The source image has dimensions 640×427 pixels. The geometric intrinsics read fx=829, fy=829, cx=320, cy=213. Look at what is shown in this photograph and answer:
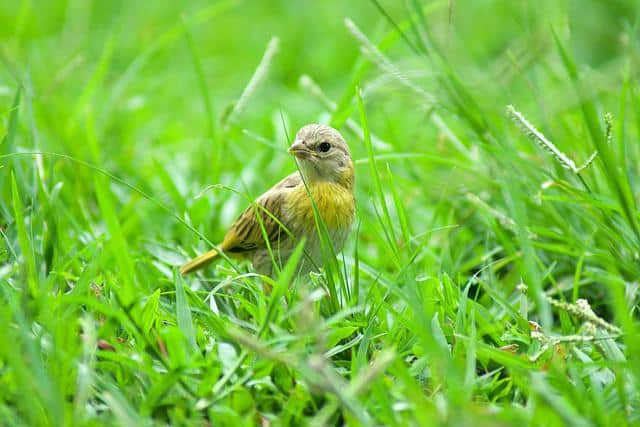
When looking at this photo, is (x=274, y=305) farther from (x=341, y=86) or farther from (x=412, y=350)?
(x=341, y=86)

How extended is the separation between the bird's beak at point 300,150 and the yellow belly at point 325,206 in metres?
0.15

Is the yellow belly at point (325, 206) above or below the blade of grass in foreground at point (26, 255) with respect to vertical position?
below

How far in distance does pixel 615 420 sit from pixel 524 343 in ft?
2.21

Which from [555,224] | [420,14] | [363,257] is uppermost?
[420,14]

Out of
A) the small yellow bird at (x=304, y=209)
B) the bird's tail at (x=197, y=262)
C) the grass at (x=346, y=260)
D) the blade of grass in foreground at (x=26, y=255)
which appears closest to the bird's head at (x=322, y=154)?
the small yellow bird at (x=304, y=209)

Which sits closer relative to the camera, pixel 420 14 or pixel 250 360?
pixel 250 360

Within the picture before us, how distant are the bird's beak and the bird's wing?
135 mm

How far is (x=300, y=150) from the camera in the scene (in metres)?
3.92

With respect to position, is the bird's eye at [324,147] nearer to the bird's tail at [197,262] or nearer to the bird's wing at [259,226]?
the bird's wing at [259,226]

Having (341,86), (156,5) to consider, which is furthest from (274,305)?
(156,5)

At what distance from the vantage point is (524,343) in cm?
305

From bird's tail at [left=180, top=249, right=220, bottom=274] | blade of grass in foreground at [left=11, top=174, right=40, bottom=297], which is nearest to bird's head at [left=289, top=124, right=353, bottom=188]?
bird's tail at [left=180, top=249, right=220, bottom=274]

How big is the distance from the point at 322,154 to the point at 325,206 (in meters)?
0.28

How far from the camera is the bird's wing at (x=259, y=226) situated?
12.9 ft
